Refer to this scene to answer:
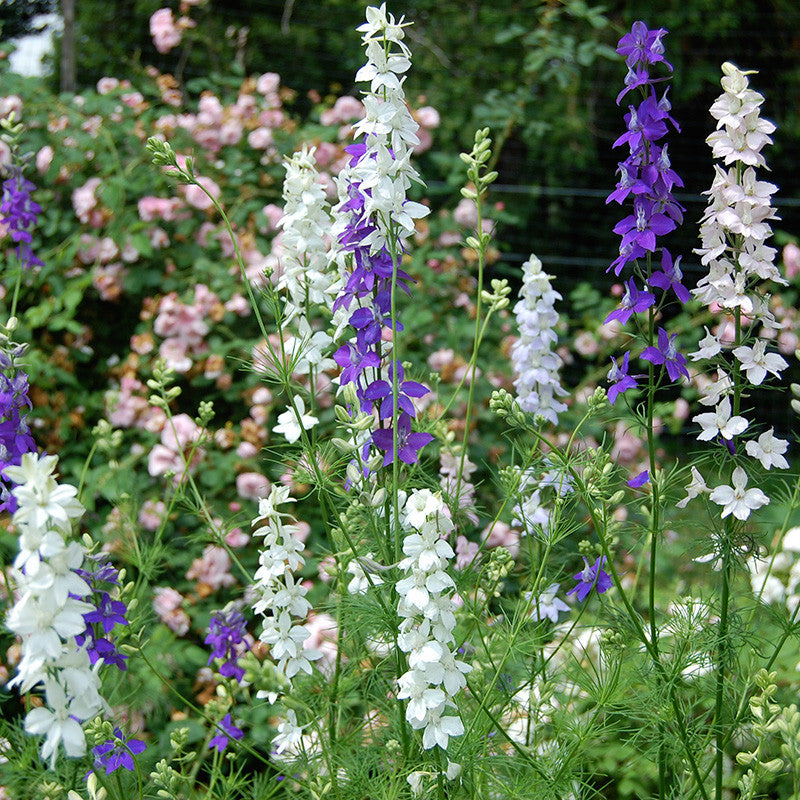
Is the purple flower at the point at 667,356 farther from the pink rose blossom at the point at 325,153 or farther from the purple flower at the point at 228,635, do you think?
the pink rose blossom at the point at 325,153

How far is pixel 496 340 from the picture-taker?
4191 millimetres

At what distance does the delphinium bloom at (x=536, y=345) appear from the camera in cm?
209

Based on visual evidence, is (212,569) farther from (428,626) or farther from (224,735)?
(428,626)

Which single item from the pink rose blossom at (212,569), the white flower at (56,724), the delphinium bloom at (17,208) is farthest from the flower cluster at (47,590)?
the pink rose blossom at (212,569)

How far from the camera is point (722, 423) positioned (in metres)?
1.74

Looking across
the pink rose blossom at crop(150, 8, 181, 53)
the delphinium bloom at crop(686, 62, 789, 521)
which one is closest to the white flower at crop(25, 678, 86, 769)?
the delphinium bloom at crop(686, 62, 789, 521)

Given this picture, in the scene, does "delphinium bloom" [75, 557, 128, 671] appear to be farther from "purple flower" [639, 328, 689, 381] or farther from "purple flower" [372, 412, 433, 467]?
"purple flower" [639, 328, 689, 381]

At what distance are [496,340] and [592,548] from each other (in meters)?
2.42

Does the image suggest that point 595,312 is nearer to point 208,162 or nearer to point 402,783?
point 208,162

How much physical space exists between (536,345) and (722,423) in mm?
480

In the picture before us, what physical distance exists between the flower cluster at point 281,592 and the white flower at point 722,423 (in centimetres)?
72

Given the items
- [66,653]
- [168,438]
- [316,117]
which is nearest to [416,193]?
[316,117]

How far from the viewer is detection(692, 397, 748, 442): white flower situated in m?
1.70

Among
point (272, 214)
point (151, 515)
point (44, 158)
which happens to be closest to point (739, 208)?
point (151, 515)
